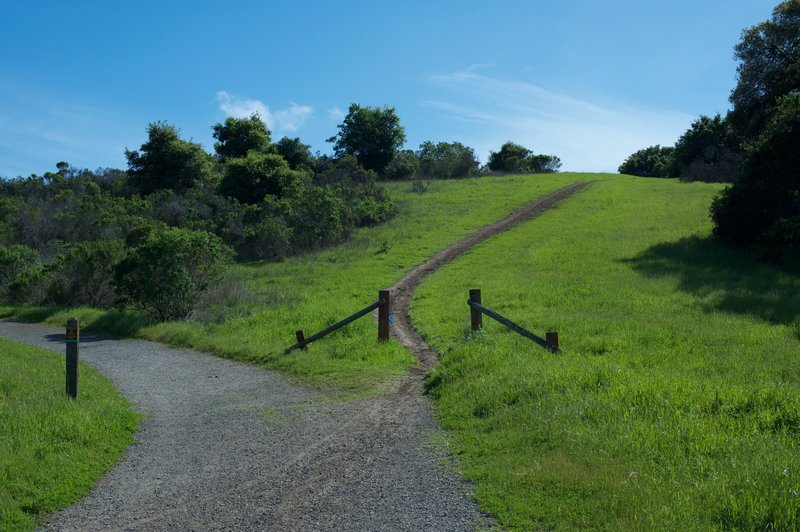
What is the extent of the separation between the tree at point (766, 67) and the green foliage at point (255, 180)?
2579 centimetres

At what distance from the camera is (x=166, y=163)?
156 feet

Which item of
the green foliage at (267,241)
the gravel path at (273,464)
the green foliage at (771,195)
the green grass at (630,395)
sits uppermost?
the green foliage at (771,195)

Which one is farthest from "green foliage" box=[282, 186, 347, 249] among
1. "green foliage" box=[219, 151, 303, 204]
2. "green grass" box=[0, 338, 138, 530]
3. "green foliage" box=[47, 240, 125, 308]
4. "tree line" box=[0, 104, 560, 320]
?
"green grass" box=[0, 338, 138, 530]

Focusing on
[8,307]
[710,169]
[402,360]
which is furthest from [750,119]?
[8,307]

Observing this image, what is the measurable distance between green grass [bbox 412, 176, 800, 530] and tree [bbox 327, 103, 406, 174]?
42.2m

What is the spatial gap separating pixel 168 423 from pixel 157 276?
10702mm

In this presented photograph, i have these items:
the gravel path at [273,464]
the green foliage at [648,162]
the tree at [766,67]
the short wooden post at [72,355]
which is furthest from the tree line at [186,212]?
the green foliage at [648,162]

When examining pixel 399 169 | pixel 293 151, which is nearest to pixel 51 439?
pixel 293 151

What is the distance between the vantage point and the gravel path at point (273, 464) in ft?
18.1

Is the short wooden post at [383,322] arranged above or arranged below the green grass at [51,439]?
above

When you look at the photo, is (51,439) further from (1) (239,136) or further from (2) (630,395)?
(1) (239,136)

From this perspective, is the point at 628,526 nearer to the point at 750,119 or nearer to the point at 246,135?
the point at 750,119

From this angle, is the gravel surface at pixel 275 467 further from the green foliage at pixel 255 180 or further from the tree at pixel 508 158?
the tree at pixel 508 158

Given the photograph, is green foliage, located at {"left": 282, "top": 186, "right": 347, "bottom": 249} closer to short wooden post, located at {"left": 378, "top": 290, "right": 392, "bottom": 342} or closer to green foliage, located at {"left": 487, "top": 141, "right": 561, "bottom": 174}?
short wooden post, located at {"left": 378, "top": 290, "right": 392, "bottom": 342}
